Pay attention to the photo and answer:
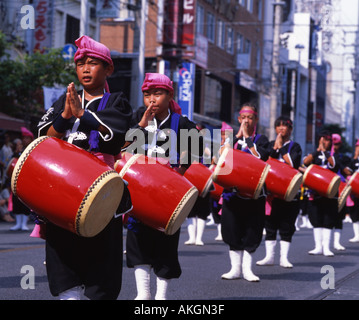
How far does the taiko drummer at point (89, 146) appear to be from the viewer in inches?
159

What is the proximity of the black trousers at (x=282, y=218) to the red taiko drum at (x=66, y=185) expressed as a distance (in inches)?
206

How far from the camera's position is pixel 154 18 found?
30562 mm

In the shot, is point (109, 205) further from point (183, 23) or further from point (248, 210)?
point (183, 23)

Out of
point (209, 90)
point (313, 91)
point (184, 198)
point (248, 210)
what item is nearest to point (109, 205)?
point (184, 198)

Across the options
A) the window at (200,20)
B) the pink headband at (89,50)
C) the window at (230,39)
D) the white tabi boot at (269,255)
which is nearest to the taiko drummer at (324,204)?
the white tabi boot at (269,255)

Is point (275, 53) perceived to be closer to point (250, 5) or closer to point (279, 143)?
point (250, 5)

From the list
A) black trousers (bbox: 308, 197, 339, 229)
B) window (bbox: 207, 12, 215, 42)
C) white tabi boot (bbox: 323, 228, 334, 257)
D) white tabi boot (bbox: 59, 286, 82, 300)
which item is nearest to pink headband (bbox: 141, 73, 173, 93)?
white tabi boot (bbox: 59, 286, 82, 300)

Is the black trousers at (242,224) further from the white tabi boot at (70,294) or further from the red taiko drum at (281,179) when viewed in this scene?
the white tabi boot at (70,294)

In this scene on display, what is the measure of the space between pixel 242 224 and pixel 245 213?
0.12 m

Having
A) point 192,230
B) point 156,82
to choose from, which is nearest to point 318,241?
point 192,230

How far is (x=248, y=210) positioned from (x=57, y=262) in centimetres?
367

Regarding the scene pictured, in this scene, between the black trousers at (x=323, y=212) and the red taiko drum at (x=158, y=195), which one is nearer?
the red taiko drum at (x=158, y=195)

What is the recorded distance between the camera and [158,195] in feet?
16.2

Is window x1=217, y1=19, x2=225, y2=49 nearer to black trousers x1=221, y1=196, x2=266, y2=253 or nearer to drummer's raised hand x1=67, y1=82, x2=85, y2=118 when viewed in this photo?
black trousers x1=221, y1=196, x2=266, y2=253
